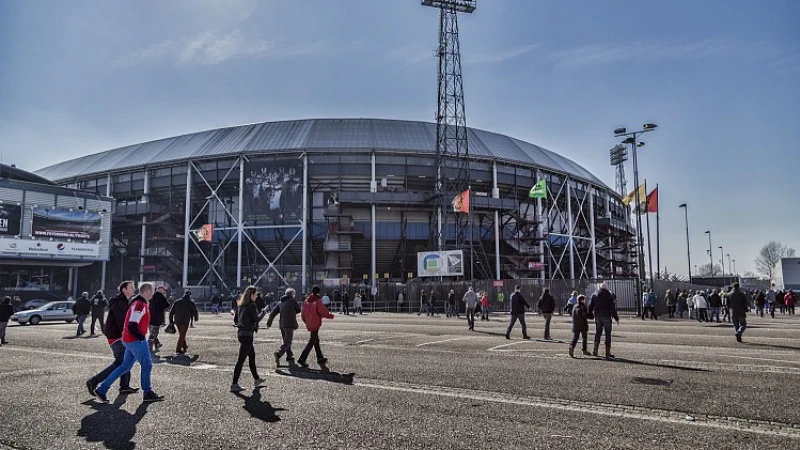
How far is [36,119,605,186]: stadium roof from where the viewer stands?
56031mm

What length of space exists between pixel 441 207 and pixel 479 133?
1539 centimetres

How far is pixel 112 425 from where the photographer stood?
6434 mm

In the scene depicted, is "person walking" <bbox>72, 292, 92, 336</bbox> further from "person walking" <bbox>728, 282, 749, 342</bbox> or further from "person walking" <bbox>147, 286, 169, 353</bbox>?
"person walking" <bbox>728, 282, 749, 342</bbox>

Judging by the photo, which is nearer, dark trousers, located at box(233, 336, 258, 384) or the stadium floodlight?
dark trousers, located at box(233, 336, 258, 384)

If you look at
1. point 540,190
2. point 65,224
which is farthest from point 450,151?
point 65,224

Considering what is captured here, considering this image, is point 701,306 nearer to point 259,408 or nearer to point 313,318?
point 313,318

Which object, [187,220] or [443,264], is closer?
[443,264]

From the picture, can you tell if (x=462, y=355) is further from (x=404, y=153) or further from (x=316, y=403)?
(x=404, y=153)

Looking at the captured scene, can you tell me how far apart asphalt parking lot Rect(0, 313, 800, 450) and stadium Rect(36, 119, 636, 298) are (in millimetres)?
39094

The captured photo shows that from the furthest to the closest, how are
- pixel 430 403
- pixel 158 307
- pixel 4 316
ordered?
pixel 4 316 < pixel 158 307 < pixel 430 403

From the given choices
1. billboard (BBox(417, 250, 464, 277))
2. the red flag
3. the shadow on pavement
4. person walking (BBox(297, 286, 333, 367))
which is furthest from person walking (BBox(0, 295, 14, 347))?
the red flag

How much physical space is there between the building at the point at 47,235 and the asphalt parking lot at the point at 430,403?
4243cm

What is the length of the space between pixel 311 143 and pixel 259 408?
50.5m

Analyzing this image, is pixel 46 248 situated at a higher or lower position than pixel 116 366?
higher
